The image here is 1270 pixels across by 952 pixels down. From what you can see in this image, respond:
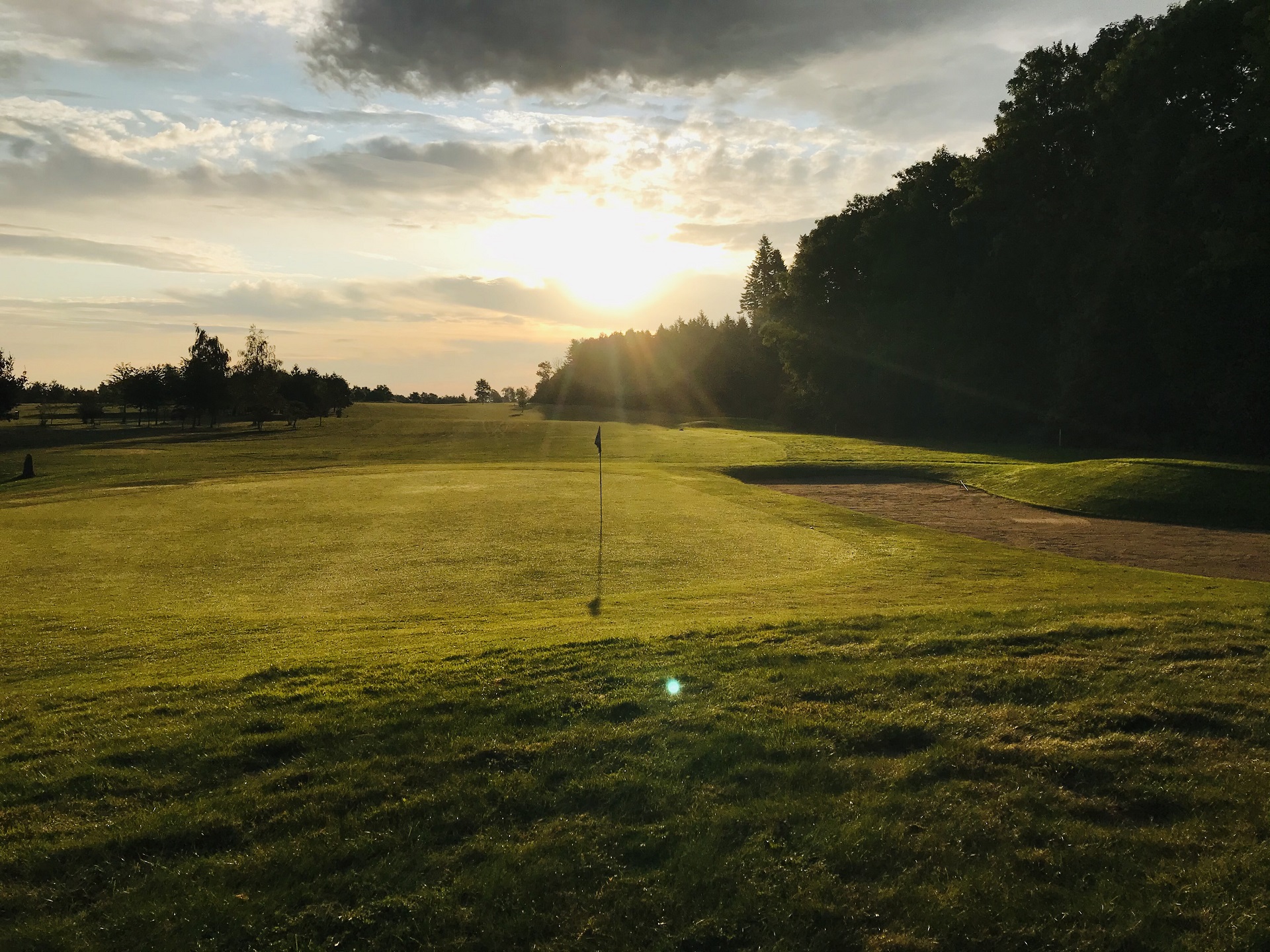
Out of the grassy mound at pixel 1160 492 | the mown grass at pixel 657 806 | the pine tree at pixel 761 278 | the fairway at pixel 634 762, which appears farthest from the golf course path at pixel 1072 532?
the pine tree at pixel 761 278

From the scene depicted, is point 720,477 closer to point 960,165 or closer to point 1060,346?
point 1060,346

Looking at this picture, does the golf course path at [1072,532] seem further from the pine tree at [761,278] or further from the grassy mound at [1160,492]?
the pine tree at [761,278]

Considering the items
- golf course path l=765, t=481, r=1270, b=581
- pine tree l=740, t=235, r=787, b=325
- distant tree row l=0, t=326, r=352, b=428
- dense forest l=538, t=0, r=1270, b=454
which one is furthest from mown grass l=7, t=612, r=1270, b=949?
pine tree l=740, t=235, r=787, b=325

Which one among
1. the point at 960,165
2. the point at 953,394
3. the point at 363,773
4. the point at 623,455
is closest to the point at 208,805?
the point at 363,773

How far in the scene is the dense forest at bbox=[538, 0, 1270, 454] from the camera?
48625 millimetres

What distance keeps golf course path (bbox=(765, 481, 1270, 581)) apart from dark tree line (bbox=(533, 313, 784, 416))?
248 ft

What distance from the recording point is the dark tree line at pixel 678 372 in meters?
125

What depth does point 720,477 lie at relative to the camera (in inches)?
1747

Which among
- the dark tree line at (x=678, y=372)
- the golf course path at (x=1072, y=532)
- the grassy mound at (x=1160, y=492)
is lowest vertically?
the golf course path at (x=1072, y=532)

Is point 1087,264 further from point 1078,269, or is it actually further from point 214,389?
point 214,389

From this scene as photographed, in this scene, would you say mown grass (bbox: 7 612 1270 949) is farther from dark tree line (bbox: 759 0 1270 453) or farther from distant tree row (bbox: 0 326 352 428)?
distant tree row (bbox: 0 326 352 428)

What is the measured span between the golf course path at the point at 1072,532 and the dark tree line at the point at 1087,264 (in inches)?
962

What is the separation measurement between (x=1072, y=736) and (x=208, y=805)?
7.92 meters

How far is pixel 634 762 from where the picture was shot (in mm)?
7707
